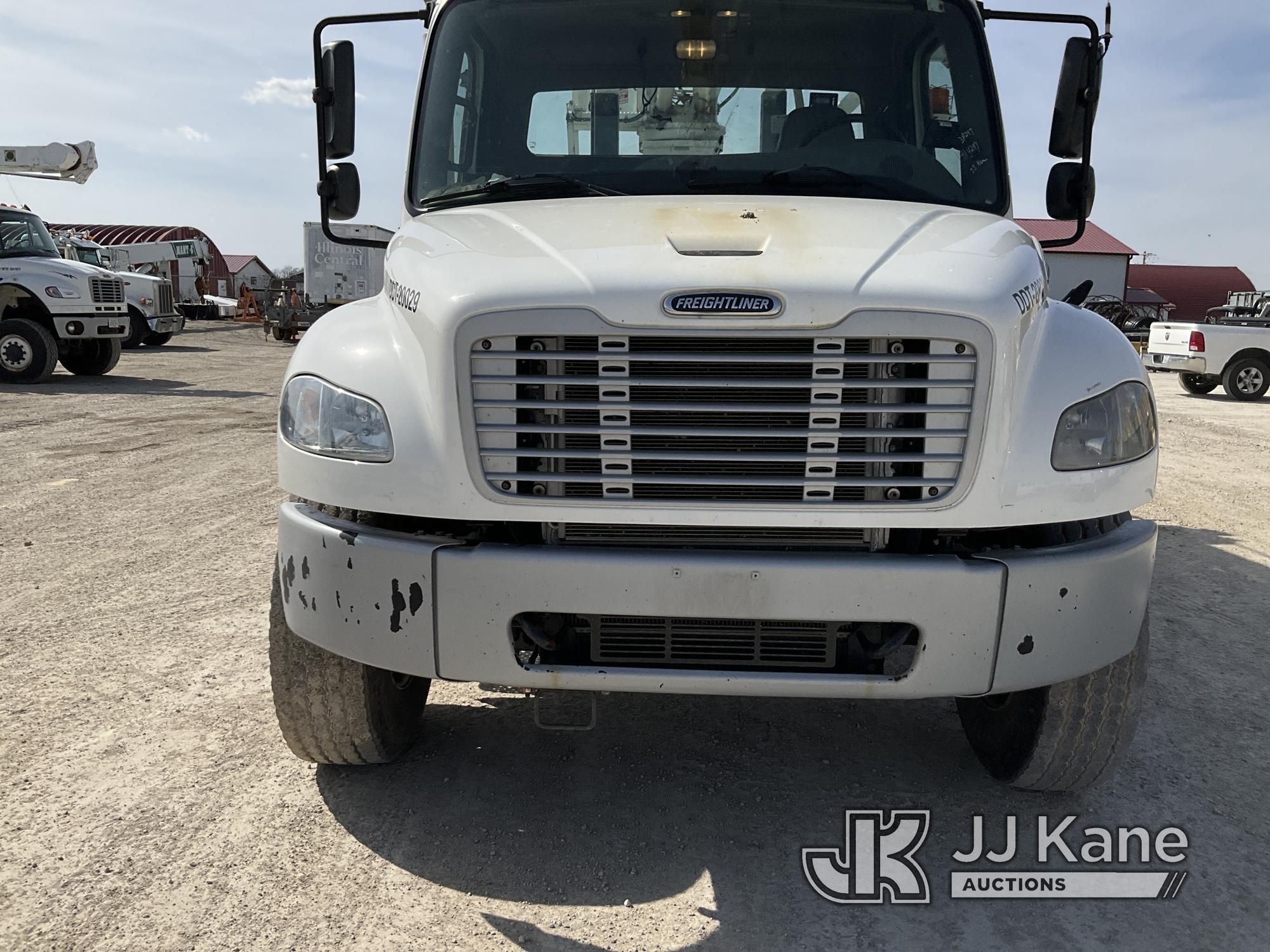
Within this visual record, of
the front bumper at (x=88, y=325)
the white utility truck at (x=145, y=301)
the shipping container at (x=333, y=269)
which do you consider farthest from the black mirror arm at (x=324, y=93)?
the shipping container at (x=333, y=269)

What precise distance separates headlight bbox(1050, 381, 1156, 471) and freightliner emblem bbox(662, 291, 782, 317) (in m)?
0.78

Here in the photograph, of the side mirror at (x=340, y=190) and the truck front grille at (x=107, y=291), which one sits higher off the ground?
the side mirror at (x=340, y=190)

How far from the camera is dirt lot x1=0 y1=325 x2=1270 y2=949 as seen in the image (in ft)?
8.11

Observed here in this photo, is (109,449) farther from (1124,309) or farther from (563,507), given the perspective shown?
(1124,309)

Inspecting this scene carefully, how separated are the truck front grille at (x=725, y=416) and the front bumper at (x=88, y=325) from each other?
16.0m

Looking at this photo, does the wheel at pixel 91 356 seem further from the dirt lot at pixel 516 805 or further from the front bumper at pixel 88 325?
the dirt lot at pixel 516 805

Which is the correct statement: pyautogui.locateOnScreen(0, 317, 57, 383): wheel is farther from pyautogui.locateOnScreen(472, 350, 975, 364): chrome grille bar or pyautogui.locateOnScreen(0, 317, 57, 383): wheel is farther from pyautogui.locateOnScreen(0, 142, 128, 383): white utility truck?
pyautogui.locateOnScreen(472, 350, 975, 364): chrome grille bar

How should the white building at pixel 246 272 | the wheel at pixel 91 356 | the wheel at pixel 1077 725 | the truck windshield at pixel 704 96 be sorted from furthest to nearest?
the white building at pixel 246 272 → the wheel at pixel 91 356 → the truck windshield at pixel 704 96 → the wheel at pixel 1077 725

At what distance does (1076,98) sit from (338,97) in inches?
106

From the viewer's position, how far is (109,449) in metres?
9.29

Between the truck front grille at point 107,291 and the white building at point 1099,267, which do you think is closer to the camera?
the truck front grille at point 107,291

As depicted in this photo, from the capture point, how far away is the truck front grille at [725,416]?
2.39m

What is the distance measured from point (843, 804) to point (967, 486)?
114cm

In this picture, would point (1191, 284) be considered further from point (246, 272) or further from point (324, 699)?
point (324, 699)
